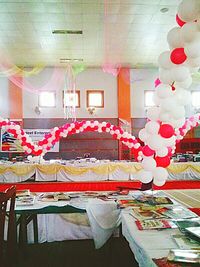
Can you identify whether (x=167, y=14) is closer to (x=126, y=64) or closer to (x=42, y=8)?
(x=42, y=8)

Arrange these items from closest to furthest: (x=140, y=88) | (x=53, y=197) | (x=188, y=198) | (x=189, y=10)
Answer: (x=189, y=10) < (x=53, y=197) < (x=188, y=198) < (x=140, y=88)

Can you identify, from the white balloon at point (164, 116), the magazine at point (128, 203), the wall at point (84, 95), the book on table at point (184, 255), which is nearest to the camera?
the book on table at point (184, 255)

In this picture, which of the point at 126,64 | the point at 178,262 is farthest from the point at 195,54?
the point at 126,64

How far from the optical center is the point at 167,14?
711cm

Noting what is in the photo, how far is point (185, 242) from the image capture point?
1.91m

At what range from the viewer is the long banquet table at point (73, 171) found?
894 centimetres

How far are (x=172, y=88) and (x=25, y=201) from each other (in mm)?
2100

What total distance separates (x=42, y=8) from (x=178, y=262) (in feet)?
21.0

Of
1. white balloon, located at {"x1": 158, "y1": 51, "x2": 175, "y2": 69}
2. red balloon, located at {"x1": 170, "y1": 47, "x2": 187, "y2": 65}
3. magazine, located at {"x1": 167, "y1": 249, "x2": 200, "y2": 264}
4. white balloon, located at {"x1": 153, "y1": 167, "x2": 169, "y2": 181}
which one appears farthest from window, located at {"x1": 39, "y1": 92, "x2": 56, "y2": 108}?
magazine, located at {"x1": 167, "y1": 249, "x2": 200, "y2": 264}

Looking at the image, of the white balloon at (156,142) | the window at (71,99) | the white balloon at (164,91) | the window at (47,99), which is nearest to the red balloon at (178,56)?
the white balloon at (164,91)

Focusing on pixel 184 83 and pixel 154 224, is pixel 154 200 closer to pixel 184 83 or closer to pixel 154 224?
pixel 154 224

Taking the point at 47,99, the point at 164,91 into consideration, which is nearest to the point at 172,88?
the point at 164,91

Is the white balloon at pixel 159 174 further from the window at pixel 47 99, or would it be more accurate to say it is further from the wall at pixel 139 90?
the window at pixel 47 99

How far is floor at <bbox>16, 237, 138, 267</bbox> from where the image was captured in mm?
3396
